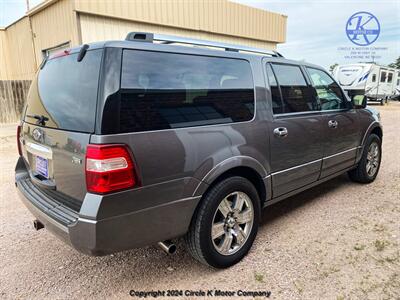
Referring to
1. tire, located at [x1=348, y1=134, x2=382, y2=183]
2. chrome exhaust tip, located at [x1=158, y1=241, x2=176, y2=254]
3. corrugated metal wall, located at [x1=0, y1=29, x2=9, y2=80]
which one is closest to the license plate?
chrome exhaust tip, located at [x1=158, y1=241, x2=176, y2=254]

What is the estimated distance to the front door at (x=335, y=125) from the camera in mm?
3732

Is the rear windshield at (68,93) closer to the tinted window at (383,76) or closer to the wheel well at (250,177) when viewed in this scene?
the wheel well at (250,177)

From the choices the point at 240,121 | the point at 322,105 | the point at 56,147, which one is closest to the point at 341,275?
the point at 240,121

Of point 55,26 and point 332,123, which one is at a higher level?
point 55,26

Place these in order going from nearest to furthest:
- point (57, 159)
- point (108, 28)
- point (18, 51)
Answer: point (57, 159) → point (108, 28) → point (18, 51)

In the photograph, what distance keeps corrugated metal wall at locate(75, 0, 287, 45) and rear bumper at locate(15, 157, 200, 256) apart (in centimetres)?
826

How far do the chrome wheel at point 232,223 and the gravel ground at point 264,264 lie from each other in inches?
8.1

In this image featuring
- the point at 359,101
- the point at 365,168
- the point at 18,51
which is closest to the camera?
the point at 359,101

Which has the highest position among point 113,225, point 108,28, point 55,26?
point 55,26

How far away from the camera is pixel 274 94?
3.04 metres

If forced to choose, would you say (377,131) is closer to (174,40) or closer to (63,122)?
(174,40)

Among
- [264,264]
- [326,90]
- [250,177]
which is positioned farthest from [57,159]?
[326,90]

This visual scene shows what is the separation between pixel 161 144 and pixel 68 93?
81 cm

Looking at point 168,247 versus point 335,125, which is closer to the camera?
point 168,247
